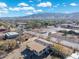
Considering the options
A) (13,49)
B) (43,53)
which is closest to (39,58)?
(43,53)

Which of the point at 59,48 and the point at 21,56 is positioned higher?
the point at 59,48

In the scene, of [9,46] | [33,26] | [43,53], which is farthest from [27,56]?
[33,26]

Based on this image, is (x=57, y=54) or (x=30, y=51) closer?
(x=57, y=54)

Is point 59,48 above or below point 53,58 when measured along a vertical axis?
above

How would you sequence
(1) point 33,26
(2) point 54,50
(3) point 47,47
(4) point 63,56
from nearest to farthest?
(4) point 63,56 < (2) point 54,50 < (3) point 47,47 < (1) point 33,26

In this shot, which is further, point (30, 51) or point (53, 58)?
point (30, 51)

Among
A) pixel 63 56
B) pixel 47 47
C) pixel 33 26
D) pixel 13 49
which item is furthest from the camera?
pixel 33 26

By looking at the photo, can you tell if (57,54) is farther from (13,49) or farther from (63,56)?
(13,49)

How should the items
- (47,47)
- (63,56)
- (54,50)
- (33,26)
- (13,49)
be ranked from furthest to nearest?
(33,26), (13,49), (47,47), (54,50), (63,56)

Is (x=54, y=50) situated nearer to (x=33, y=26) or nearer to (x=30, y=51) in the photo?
(x=30, y=51)
